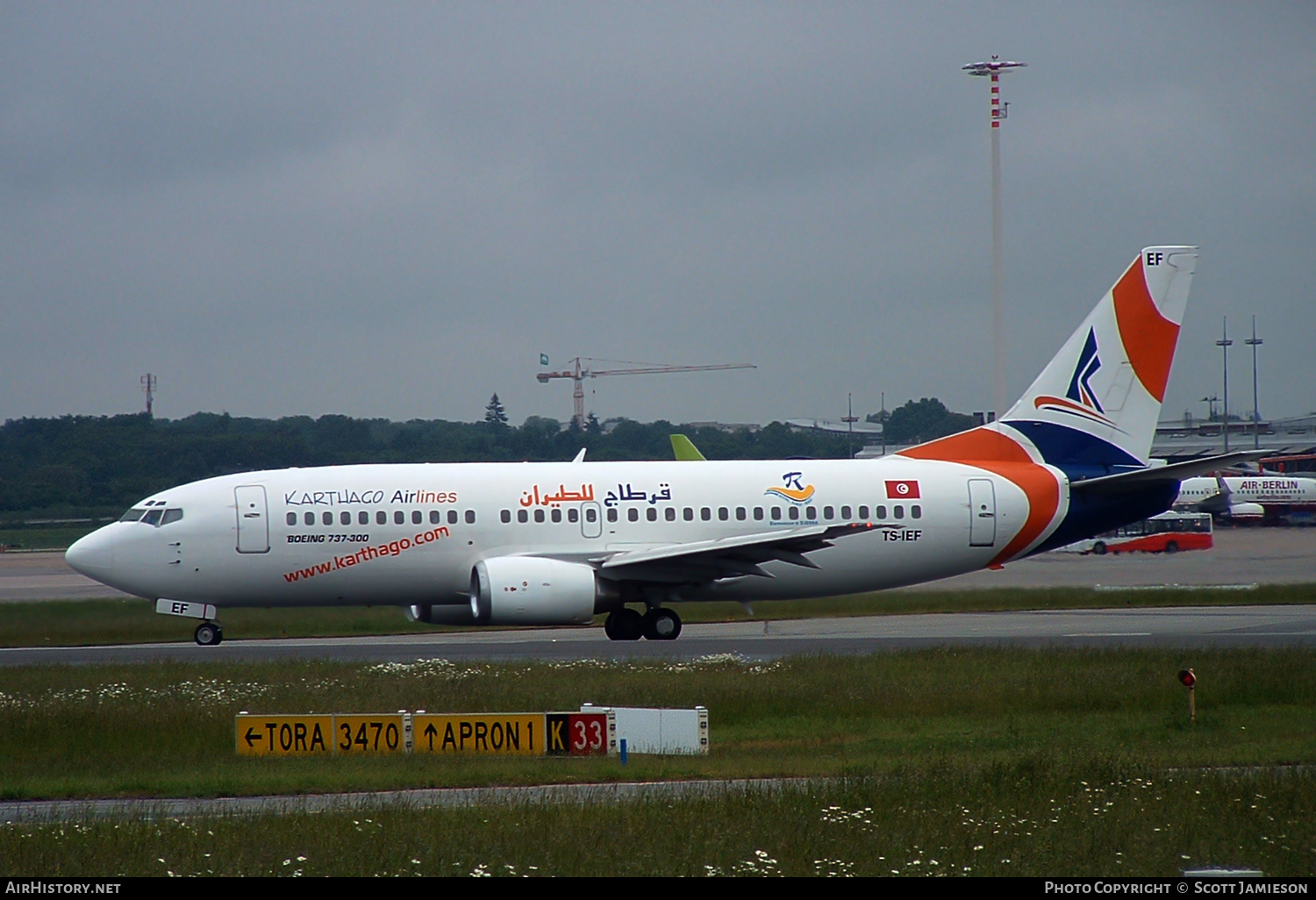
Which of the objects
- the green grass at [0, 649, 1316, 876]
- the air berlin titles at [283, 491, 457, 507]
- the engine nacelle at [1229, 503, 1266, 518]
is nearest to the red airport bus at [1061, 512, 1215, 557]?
the engine nacelle at [1229, 503, 1266, 518]

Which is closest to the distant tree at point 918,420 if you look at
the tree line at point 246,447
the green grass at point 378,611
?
the tree line at point 246,447

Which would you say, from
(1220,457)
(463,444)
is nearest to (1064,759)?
(1220,457)

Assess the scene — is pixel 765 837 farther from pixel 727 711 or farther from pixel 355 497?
pixel 355 497

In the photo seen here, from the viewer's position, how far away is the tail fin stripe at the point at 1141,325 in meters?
31.6

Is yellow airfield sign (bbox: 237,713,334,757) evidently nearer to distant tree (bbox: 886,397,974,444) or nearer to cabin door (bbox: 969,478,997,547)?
cabin door (bbox: 969,478,997,547)

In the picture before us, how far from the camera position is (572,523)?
29406 millimetres

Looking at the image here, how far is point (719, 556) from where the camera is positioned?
28.3 meters

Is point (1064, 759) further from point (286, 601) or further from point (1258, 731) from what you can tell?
point (286, 601)

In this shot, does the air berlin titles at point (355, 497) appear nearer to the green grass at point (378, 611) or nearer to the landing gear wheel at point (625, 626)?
the green grass at point (378, 611)

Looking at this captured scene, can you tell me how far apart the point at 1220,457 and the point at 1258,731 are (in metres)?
12.0

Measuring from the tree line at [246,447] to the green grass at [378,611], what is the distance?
74.5ft

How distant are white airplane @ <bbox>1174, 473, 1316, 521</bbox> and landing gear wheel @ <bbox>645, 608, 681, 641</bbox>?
5470 centimetres

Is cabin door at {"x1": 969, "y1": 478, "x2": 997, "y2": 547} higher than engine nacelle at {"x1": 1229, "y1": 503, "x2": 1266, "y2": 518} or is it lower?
higher

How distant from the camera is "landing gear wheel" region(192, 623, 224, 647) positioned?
29.2 metres
